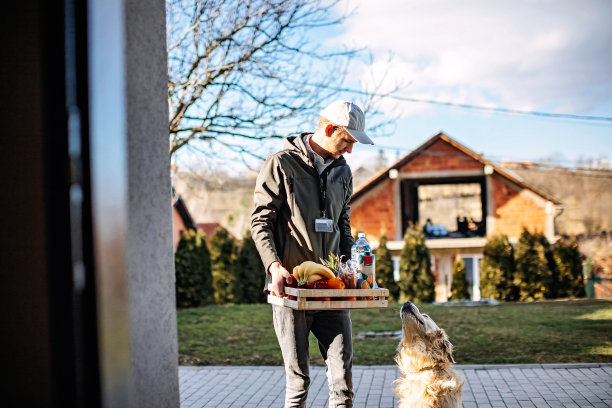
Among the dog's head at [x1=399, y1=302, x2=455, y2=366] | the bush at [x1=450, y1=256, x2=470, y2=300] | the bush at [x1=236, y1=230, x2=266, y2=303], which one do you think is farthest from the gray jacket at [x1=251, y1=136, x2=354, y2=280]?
the bush at [x1=450, y1=256, x2=470, y2=300]

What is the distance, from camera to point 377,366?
27.9 feet

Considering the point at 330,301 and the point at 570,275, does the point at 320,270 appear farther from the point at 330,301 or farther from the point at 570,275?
the point at 570,275

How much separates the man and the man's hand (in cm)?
5

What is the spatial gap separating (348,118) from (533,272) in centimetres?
1527

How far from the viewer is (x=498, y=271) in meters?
18.0

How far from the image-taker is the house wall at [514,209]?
2700 centimetres

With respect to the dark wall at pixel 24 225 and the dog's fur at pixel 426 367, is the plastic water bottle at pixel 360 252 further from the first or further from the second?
the dark wall at pixel 24 225

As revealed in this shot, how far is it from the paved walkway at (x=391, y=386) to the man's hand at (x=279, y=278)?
3.05 meters

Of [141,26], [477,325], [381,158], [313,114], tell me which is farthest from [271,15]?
[381,158]

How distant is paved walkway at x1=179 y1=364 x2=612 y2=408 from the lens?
21.8 ft

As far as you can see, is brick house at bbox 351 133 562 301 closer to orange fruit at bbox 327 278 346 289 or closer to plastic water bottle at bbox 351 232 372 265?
plastic water bottle at bbox 351 232 372 265

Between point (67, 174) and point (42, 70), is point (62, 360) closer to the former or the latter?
point (67, 174)

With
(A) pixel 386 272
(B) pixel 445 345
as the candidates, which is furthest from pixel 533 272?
(B) pixel 445 345

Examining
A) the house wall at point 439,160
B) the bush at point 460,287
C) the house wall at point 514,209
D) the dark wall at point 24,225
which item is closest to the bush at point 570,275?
the bush at point 460,287
